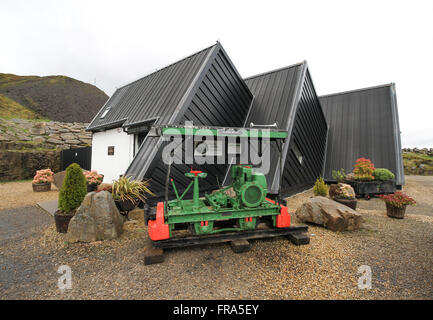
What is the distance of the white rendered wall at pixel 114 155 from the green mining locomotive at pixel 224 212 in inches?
233

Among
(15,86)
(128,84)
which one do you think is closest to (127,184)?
(128,84)

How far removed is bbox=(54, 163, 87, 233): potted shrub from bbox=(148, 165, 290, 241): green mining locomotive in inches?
84.6

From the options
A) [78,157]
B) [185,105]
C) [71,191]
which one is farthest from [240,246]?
[78,157]

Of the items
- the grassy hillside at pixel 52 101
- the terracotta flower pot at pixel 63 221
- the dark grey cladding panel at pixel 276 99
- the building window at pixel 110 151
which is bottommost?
the terracotta flower pot at pixel 63 221

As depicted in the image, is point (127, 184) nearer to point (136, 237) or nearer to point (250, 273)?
point (136, 237)

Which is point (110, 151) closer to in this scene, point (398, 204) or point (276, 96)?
point (276, 96)

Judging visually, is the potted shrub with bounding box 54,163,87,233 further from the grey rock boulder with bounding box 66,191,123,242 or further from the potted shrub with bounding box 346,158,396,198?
the potted shrub with bounding box 346,158,396,198

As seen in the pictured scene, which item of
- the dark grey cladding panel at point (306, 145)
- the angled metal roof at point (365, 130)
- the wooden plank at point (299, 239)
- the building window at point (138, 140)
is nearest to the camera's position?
the wooden plank at point (299, 239)

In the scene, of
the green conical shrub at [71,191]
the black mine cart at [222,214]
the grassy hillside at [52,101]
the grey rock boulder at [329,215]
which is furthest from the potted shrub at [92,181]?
the grassy hillside at [52,101]

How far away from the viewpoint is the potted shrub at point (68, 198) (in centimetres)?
438

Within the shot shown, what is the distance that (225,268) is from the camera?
310cm

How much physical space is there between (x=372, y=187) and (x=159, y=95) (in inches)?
407

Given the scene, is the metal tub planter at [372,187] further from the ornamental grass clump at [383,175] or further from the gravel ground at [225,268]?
the gravel ground at [225,268]
